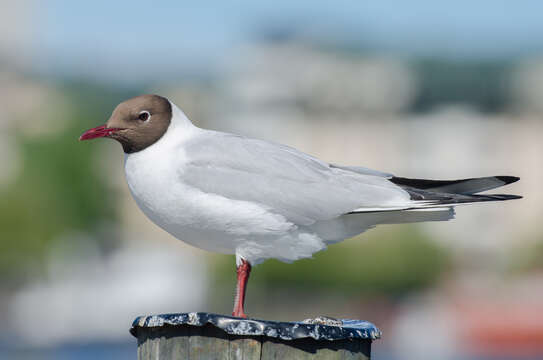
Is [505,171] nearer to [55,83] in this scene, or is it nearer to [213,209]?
[55,83]

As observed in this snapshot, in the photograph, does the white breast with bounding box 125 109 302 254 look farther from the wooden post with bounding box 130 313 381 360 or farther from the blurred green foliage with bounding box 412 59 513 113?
the blurred green foliage with bounding box 412 59 513 113

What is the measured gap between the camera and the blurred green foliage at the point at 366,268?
93.2 ft

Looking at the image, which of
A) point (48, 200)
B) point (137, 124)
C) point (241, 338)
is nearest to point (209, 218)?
point (137, 124)

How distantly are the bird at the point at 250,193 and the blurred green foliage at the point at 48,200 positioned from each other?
23.7 meters

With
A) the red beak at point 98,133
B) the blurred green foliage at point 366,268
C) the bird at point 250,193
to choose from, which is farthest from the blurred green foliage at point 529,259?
the red beak at point 98,133

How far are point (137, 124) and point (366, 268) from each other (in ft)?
84.3

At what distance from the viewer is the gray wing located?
3.65m

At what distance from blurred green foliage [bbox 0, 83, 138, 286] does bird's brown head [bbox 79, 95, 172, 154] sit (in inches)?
931

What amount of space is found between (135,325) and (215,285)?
26.8 m

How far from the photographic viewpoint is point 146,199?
363 cm

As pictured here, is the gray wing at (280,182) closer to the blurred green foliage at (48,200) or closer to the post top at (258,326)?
the post top at (258,326)

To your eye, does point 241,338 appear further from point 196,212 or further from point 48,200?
point 48,200

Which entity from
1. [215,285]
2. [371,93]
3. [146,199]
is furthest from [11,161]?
[146,199]

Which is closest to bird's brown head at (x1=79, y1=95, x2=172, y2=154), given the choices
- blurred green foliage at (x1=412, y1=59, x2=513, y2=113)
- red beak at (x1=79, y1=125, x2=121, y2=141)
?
red beak at (x1=79, y1=125, x2=121, y2=141)
